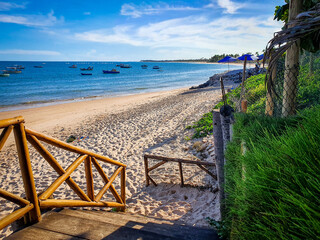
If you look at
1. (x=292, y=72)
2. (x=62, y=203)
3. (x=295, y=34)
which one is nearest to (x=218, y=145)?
(x=295, y=34)

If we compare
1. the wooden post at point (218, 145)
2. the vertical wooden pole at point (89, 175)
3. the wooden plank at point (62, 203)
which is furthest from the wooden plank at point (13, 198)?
the wooden post at point (218, 145)

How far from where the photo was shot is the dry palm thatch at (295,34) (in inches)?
59.9

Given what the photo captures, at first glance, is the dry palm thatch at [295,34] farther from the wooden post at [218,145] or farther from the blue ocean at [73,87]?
the blue ocean at [73,87]

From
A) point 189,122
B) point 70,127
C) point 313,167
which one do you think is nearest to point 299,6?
point 313,167

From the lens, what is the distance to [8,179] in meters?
6.44

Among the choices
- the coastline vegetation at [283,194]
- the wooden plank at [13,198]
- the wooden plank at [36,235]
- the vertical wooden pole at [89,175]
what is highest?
the coastline vegetation at [283,194]

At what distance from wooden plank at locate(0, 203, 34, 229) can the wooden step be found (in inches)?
11.0

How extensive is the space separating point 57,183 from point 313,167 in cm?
230

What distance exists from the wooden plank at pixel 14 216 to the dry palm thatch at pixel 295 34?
266 centimetres

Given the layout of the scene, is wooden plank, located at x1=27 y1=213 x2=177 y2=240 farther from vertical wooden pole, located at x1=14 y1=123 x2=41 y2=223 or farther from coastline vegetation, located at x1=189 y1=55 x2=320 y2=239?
coastline vegetation, located at x1=189 y1=55 x2=320 y2=239

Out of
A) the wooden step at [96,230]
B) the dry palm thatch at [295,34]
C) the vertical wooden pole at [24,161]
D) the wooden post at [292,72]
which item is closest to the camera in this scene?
the dry palm thatch at [295,34]

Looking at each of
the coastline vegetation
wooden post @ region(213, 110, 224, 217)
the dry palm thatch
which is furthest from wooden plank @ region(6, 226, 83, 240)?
the dry palm thatch

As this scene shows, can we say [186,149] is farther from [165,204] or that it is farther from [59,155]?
[59,155]

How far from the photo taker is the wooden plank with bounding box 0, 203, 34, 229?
163cm
